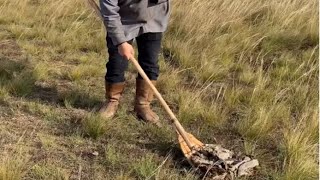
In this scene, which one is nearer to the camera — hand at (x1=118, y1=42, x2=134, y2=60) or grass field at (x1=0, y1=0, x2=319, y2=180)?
grass field at (x1=0, y1=0, x2=319, y2=180)

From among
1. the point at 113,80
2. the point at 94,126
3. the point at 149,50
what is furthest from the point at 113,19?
the point at 94,126

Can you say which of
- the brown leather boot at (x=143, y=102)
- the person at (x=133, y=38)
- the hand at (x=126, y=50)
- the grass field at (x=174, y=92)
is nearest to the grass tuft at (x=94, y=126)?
the grass field at (x=174, y=92)

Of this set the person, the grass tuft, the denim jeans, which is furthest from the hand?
the grass tuft

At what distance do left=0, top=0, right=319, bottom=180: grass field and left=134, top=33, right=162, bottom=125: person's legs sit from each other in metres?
0.12

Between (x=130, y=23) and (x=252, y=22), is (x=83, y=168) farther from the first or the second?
(x=252, y=22)

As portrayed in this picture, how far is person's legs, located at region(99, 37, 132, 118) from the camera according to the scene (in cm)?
369

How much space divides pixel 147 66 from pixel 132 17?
0.45 m

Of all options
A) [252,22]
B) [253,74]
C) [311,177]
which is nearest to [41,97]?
[253,74]

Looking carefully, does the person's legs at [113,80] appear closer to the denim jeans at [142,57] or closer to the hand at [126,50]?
the denim jeans at [142,57]

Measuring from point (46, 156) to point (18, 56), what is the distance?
7.42 feet

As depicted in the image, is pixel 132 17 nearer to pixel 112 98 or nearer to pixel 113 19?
pixel 113 19

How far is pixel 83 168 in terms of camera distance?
10.0ft

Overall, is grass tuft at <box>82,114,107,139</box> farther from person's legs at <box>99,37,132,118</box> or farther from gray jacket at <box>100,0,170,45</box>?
gray jacket at <box>100,0,170,45</box>

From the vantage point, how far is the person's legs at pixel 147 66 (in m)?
A: 3.70
